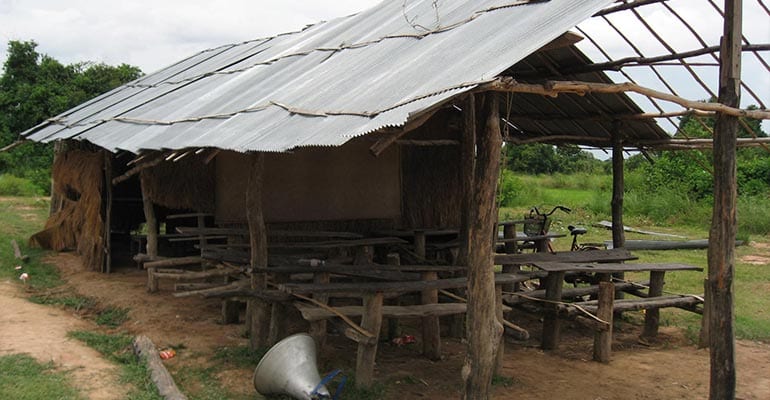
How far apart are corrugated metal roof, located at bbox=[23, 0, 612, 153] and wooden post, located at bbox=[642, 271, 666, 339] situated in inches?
147

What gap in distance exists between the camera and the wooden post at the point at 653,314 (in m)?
8.45

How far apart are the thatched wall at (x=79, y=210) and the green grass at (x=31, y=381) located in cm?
482

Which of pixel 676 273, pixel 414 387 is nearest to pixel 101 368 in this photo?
pixel 414 387

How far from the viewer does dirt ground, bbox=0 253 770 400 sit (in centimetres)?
641

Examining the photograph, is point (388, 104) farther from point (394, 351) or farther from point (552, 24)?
point (394, 351)

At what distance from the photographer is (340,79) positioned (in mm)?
6910

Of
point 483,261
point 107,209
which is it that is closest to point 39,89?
point 107,209

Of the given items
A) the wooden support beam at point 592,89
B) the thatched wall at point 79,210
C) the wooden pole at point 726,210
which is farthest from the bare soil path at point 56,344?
the wooden pole at point 726,210

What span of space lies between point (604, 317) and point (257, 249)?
11.6ft

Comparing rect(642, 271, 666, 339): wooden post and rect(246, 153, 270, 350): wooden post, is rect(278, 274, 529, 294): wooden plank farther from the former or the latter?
rect(642, 271, 666, 339): wooden post

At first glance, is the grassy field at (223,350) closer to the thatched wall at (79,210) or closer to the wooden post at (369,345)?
the wooden post at (369,345)

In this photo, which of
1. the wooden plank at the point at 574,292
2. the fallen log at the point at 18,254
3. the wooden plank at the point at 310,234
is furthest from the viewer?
the fallen log at the point at 18,254

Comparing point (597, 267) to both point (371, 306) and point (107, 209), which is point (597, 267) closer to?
point (371, 306)

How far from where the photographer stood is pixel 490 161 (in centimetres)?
498
